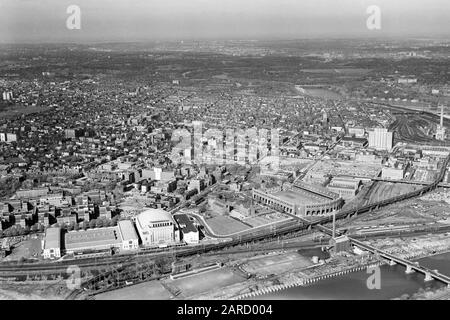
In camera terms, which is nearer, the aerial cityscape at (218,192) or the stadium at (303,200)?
the aerial cityscape at (218,192)

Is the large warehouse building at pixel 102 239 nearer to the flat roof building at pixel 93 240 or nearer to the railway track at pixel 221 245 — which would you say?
the flat roof building at pixel 93 240

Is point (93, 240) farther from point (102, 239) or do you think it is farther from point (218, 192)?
point (218, 192)

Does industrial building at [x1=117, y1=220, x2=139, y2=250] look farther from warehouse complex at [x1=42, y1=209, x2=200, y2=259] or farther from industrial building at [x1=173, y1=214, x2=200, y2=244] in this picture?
industrial building at [x1=173, y1=214, x2=200, y2=244]

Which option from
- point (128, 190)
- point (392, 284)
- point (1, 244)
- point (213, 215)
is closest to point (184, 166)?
point (128, 190)

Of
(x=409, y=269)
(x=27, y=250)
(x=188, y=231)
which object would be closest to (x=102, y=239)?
(x=27, y=250)

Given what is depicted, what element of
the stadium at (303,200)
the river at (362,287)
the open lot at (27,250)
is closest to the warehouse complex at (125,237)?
the open lot at (27,250)

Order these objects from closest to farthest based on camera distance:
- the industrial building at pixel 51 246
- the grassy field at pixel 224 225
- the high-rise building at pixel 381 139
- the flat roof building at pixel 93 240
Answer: the industrial building at pixel 51 246 < the flat roof building at pixel 93 240 < the grassy field at pixel 224 225 < the high-rise building at pixel 381 139
